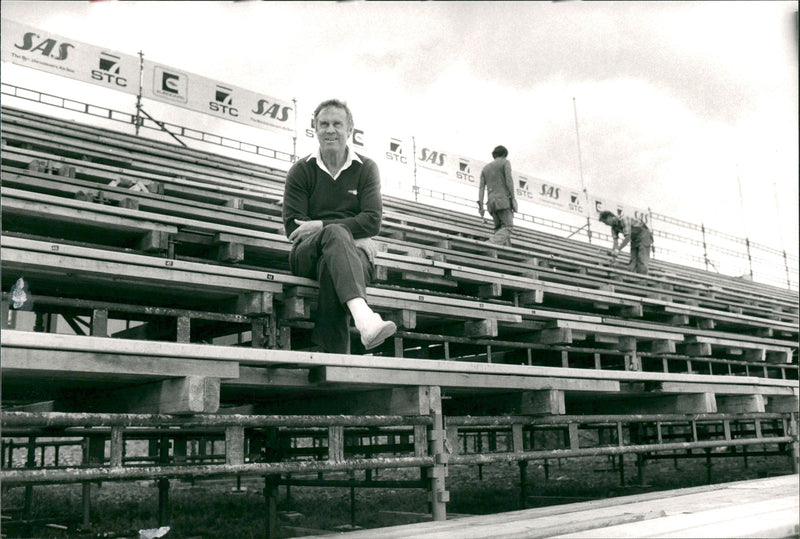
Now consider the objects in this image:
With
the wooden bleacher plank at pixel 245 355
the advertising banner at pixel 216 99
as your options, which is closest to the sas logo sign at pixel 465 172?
the advertising banner at pixel 216 99

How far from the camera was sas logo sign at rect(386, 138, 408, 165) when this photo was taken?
18438 mm

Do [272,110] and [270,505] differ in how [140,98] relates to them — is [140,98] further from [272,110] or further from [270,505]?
[270,505]

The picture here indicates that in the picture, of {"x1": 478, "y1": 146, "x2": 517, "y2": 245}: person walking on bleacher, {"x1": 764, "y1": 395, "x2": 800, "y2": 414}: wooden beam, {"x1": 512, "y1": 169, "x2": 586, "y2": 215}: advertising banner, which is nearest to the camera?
{"x1": 764, "y1": 395, "x2": 800, "y2": 414}: wooden beam

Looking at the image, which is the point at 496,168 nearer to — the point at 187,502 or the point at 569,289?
the point at 569,289

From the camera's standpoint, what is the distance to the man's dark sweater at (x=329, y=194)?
4047 millimetres

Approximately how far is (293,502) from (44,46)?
896 centimetres

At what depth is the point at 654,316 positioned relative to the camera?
30.1 feet

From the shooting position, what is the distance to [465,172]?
20.0 meters

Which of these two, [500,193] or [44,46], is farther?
[44,46]

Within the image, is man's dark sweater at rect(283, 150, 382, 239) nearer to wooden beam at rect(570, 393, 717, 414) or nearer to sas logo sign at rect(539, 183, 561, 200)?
wooden beam at rect(570, 393, 717, 414)

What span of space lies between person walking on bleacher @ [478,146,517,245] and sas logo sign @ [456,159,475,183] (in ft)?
32.2

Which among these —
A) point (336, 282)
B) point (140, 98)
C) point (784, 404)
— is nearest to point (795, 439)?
point (784, 404)

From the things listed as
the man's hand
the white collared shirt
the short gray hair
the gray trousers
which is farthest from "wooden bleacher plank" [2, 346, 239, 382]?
the short gray hair

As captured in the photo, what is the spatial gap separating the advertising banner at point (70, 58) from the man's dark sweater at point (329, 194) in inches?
381
